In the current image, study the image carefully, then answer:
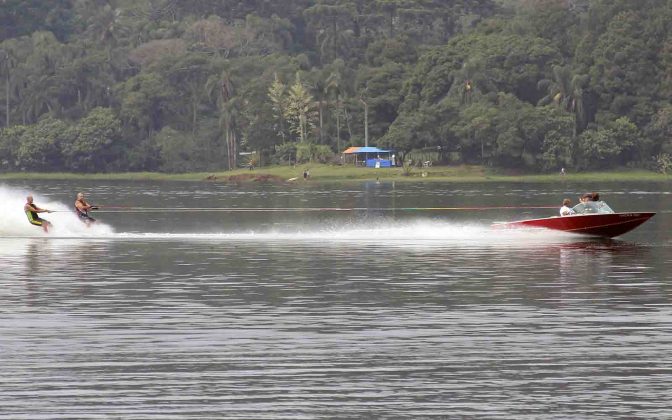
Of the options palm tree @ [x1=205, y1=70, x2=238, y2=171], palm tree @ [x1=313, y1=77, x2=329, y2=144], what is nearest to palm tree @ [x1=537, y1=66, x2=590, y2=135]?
palm tree @ [x1=313, y1=77, x2=329, y2=144]

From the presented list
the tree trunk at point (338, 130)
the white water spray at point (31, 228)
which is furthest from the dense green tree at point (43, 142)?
the white water spray at point (31, 228)

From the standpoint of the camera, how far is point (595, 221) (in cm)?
5406

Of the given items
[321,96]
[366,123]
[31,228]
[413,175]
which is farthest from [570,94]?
[31,228]

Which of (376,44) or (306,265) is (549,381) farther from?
(376,44)

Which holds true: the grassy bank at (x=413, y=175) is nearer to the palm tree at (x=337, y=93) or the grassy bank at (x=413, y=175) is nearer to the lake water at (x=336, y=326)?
the palm tree at (x=337, y=93)

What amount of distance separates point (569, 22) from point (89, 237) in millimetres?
136324

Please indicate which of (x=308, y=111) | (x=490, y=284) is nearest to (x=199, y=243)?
(x=490, y=284)

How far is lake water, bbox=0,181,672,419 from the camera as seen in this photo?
2366 centimetres

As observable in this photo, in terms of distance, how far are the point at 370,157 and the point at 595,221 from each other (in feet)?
405

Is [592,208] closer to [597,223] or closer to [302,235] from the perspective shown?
[597,223]

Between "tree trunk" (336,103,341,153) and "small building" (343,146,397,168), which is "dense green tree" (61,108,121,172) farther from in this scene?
"small building" (343,146,397,168)

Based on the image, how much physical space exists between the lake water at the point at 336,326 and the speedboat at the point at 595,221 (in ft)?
1.62

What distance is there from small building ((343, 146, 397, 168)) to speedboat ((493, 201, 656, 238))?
388ft

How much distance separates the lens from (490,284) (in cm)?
3984
